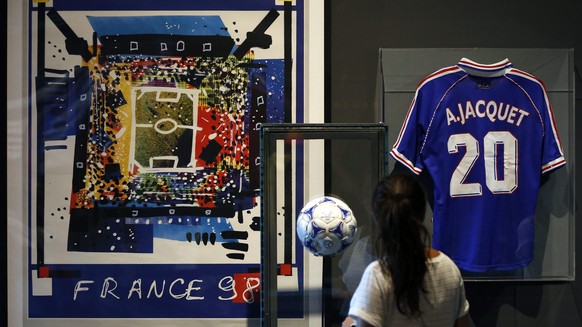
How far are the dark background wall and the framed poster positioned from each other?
218 mm

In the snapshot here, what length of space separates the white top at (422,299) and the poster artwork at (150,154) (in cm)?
153

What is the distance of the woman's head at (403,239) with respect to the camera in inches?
76.4

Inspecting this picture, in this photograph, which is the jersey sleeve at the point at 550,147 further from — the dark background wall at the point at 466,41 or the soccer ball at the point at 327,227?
the soccer ball at the point at 327,227

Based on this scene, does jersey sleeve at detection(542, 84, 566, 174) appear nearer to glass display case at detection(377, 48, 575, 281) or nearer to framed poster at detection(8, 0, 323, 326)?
glass display case at detection(377, 48, 575, 281)

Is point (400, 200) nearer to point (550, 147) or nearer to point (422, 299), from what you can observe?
point (422, 299)

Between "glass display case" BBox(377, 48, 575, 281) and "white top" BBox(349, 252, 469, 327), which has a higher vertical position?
"glass display case" BBox(377, 48, 575, 281)

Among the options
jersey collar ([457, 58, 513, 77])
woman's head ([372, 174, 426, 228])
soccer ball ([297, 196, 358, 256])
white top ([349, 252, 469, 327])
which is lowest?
white top ([349, 252, 469, 327])

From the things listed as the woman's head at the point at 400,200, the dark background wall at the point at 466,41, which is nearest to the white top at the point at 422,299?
the woman's head at the point at 400,200

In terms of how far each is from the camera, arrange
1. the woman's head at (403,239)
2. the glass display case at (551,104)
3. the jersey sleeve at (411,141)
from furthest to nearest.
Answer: the glass display case at (551,104) → the jersey sleeve at (411,141) → the woman's head at (403,239)

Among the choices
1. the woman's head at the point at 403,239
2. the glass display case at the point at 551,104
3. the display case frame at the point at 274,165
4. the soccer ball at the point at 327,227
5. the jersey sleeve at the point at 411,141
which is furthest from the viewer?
the glass display case at the point at 551,104

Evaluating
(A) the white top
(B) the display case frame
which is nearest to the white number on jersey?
(B) the display case frame

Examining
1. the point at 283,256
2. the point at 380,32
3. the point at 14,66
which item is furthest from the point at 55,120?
the point at 380,32

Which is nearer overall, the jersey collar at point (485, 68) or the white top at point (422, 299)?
the white top at point (422, 299)

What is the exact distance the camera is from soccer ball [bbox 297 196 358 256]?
2.86 metres
